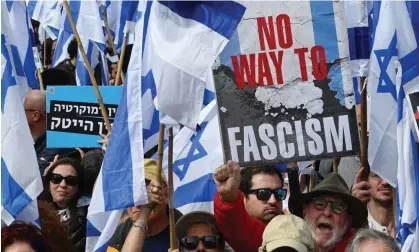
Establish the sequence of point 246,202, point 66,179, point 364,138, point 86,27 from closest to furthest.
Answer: point 364,138, point 246,202, point 66,179, point 86,27

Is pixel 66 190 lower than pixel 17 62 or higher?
lower

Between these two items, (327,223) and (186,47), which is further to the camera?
(327,223)

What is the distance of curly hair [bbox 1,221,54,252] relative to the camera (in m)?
5.41

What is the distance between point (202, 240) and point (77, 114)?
9.74ft

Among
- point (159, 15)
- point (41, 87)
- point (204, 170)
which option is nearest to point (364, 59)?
point (204, 170)

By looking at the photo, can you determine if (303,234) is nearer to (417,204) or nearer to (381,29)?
(417,204)

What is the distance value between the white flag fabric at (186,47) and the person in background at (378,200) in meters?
1.20

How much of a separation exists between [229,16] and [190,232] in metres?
1.10

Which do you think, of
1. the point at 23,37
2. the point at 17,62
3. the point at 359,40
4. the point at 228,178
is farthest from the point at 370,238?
the point at 23,37

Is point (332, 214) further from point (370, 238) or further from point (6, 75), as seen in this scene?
point (6, 75)

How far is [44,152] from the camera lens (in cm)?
889

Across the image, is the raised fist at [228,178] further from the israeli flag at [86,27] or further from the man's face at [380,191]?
the israeli flag at [86,27]

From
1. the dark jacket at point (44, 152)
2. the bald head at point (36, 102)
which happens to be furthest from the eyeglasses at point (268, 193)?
the bald head at point (36, 102)

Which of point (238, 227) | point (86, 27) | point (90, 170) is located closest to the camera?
point (238, 227)
